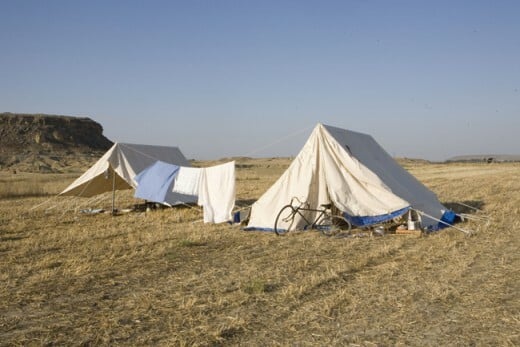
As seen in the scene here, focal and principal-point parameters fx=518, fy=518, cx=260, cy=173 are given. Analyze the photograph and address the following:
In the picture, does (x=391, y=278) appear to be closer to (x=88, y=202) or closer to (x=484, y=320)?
(x=484, y=320)

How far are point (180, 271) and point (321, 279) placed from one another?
207cm

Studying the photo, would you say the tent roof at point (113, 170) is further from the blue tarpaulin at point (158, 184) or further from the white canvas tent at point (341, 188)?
the white canvas tent at point (341, 188)

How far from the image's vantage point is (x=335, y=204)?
1119cm

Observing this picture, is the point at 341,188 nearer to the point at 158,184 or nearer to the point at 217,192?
the point at 217,192

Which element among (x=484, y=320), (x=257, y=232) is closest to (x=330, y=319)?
(x=484, y=320)

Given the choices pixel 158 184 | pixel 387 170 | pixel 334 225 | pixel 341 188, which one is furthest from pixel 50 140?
pixel 334 225

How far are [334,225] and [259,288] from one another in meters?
5.20

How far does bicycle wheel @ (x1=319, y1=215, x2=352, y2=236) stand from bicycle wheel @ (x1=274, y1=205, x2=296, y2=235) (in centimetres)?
68

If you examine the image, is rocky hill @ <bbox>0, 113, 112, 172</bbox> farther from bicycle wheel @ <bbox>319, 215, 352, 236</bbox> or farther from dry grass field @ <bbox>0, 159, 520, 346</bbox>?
dry grass field @ <bbox>0, 159, 520, 346</bbox>

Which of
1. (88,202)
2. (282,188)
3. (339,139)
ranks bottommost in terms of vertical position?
(88,202)

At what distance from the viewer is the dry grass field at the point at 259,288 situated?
4.73m

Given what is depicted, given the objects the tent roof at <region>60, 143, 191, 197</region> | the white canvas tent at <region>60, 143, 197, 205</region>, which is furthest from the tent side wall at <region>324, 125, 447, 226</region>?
the tent roof at <region>60, 143, 191, 197</region>

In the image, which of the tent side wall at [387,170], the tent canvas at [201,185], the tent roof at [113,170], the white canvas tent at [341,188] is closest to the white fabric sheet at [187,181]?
the tent canvas at [201,185]

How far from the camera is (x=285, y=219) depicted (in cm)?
1133
